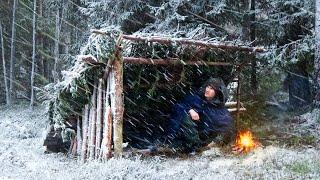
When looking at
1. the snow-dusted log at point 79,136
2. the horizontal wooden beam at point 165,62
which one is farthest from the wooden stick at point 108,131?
the snow-dusted log at point 79,136

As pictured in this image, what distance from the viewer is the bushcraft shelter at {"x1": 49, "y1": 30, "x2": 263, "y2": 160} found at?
9.38 metres

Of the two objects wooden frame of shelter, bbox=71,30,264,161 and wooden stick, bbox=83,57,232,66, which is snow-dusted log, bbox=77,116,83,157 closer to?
wooden frame of shelter, bbox=71,30,264,161

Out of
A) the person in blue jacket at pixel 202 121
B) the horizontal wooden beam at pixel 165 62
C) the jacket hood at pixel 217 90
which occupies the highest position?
the horizontal wooden beam at pixel 165 62

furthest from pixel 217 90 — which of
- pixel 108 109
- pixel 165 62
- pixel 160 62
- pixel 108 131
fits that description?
pixel 108 131

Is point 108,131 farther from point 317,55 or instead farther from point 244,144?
point 317,55

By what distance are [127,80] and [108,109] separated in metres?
1.54

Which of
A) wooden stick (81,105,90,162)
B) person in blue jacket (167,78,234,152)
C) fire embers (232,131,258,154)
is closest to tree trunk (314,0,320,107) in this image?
fire embers (232,131,258,154)

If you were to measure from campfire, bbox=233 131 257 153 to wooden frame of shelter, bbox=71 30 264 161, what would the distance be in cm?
236

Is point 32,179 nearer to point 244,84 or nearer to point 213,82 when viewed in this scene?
point 213,82

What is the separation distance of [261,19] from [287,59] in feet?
8.69

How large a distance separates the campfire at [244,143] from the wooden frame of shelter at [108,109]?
7.76 ft

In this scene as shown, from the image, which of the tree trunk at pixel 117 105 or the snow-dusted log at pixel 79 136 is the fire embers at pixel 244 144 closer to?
the tree trunk at pixel 117 105

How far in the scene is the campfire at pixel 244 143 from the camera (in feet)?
35.3

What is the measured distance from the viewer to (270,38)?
17.5 meters
